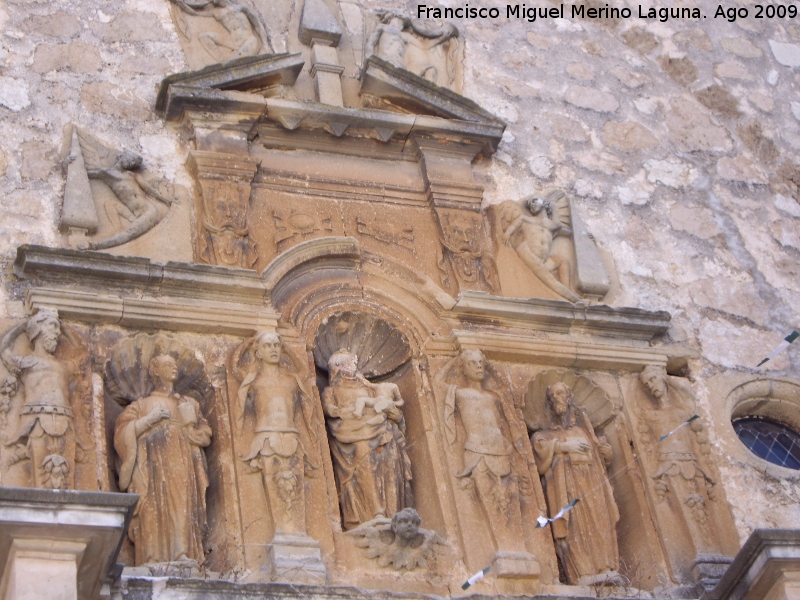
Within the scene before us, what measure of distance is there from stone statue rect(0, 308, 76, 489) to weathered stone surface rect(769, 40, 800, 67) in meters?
5.49

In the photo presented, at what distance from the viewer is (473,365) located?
27.5ft

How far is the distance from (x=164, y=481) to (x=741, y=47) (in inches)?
214

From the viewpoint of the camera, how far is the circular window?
892cm

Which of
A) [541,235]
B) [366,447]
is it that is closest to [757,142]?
[541,235]

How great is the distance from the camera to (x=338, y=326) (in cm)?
858

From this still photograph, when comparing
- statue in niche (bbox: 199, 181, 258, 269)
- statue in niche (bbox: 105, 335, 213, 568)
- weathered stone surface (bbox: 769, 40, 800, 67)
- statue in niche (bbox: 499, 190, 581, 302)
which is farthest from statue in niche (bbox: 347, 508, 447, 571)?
weathered stone surface (bbox: 769, 40, 800, 67)

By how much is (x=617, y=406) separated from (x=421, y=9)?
10.1 ft

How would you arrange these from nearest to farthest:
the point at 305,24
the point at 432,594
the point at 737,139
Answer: the point at 432,594 < the point at 305,24 < the point at 737,139

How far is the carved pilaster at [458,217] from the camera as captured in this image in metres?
8.93

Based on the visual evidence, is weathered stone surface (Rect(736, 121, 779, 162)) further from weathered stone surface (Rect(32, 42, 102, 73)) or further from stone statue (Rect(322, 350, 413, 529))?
weathered stone surface (Rect(32, 42, 102, 73))

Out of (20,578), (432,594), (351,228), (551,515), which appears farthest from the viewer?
(351,228)

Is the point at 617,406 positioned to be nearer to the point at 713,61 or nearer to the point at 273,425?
the point at 273,425

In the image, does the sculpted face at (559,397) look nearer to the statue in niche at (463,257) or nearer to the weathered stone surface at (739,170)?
the statue in niche at (463,257)

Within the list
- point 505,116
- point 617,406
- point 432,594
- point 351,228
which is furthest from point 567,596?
point 505,116
